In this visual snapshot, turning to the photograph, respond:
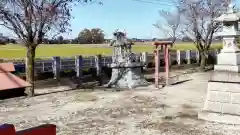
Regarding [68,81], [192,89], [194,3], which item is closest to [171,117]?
[192,89]

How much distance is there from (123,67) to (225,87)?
9.26 meters

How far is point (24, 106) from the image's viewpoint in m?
12.2

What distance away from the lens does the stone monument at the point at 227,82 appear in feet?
30.6

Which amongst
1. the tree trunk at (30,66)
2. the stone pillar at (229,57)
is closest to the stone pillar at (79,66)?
the tree trunk at (30,66)

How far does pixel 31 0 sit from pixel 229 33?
794 cm

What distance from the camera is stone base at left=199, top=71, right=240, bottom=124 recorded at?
9.30 meters

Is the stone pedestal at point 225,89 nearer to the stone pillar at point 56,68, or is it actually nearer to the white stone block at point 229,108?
the white stone block at point 229,108

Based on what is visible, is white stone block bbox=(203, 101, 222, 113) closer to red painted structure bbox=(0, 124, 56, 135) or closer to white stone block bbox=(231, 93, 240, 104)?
white stone block bbox=(231, 93, 240, 104)

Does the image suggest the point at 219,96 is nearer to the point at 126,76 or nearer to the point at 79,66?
the point at 126,76

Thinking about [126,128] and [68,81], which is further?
[68,81]

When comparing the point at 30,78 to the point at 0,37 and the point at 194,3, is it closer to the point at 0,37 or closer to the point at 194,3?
the point at 0,37

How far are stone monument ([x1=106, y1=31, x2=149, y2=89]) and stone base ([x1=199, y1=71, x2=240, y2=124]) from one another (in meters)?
8.04

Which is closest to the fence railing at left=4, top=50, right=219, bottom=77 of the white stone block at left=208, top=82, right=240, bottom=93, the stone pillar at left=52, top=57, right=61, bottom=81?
the stone pillar at left=52, top=57, right=61, bottom=81

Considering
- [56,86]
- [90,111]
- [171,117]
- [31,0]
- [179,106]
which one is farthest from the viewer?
[56,86]
